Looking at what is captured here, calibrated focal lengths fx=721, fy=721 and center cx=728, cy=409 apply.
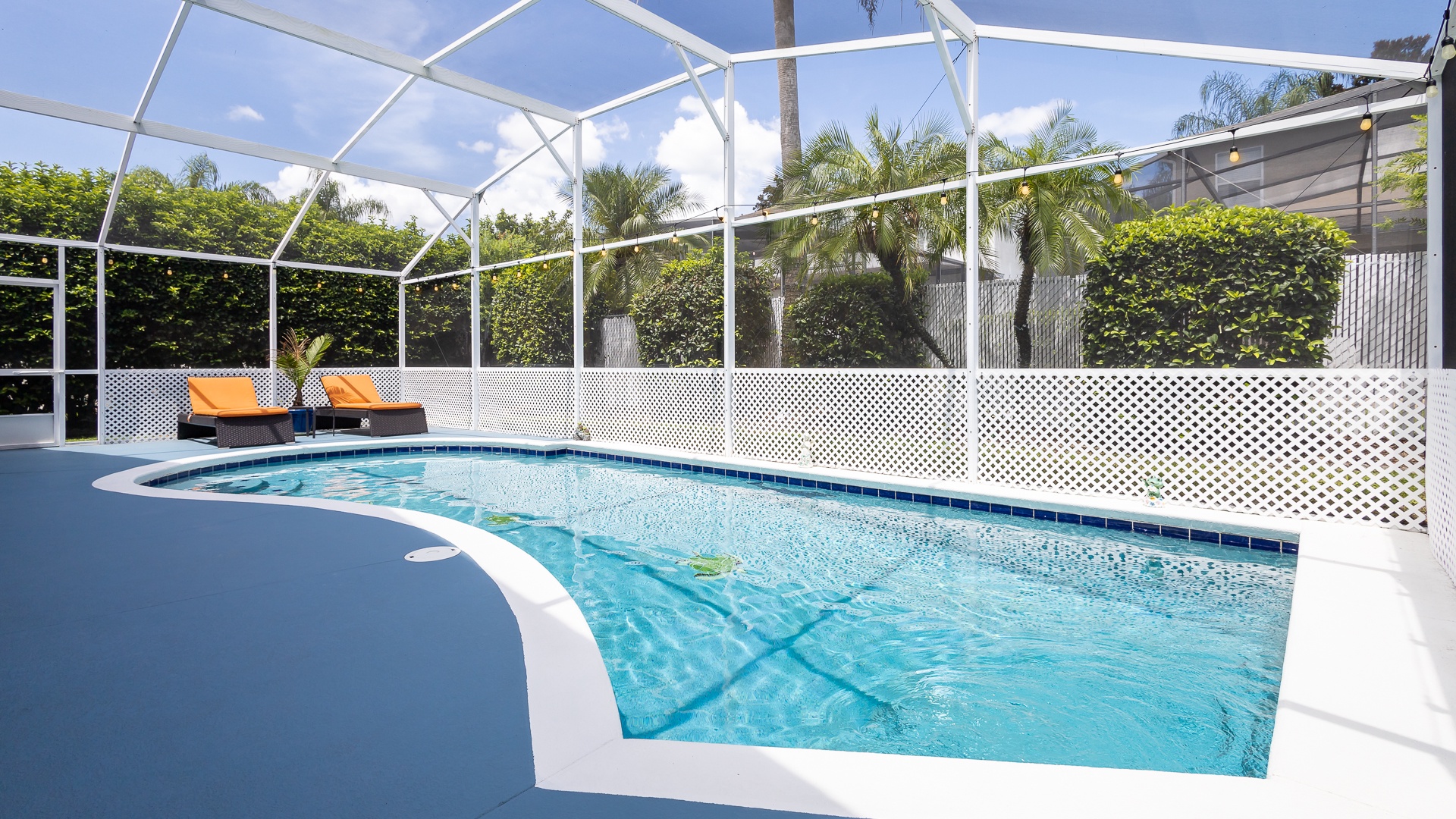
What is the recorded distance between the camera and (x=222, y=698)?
7.02 feet

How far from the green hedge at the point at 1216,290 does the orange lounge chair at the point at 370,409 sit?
9420mm

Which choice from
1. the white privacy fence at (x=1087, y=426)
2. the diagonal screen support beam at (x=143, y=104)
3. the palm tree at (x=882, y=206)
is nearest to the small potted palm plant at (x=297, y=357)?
the white privacy fence at (x=1087, y=426)

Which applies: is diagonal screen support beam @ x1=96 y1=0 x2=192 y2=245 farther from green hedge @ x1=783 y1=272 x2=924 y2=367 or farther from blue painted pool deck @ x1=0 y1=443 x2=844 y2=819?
green hedge @ x1=783 y1=272 x2=924 y2=367

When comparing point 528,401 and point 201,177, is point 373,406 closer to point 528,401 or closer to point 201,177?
point 528,401

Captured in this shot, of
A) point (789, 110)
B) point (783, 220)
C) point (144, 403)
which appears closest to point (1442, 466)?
point (783, 220)

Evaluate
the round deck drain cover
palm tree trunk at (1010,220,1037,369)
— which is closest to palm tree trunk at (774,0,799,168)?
palm tree trunk at (1010,220,1037,369)

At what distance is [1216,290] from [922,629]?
20.5 ft

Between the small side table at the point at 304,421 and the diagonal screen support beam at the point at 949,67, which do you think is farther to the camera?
the small side table at the point at 304,421

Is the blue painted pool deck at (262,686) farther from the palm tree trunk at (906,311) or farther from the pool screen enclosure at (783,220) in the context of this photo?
the palm tree trunk at (906,311)

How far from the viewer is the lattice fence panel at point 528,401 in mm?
10695

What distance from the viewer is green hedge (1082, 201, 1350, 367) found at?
23.3ft

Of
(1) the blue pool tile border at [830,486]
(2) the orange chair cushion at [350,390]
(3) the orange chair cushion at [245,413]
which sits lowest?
(1) the blue pool tile border at [830,486]

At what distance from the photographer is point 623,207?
1480cm

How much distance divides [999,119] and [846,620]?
37.2ft
